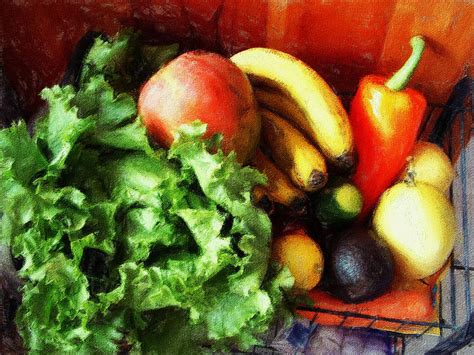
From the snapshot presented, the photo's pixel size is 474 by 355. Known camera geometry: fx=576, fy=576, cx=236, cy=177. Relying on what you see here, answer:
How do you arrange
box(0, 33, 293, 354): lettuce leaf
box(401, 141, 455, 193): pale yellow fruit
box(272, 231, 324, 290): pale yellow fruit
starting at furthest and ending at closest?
box(401, 141, 455, 193): pale yellow fruit → box(272, 231, 324, 290): pale yellow fruit → box(0, 33, 293, 354): lettuce leaf

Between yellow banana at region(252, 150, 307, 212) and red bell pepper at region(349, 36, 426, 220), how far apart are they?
109 millimetres

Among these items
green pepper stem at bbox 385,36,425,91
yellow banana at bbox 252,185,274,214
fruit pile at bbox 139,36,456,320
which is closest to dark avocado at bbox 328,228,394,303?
fruit pile at bbox 139,36,456,320

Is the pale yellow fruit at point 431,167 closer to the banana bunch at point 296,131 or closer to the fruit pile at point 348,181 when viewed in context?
the fruit pile at point 348,181

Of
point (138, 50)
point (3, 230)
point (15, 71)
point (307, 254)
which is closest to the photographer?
point (3, 230)

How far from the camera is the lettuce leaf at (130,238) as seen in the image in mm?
646

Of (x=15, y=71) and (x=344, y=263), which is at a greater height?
(x=15, y=71)

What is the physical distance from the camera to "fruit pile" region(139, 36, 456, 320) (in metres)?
0.80

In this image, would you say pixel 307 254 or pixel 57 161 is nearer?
pixel 57 161

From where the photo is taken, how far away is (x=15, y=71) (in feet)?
3.37

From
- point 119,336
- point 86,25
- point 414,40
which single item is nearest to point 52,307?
point 119,336

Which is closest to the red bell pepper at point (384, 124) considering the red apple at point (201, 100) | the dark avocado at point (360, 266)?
the dark avocado at point (360, 266)

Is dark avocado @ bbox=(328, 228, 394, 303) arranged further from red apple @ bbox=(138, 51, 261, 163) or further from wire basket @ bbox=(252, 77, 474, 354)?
red apple @ bbox=(138, 51, 261, 163)

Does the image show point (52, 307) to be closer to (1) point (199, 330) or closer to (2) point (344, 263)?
(1) point (199, 330)

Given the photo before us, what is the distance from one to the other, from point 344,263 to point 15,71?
26.1 inches
